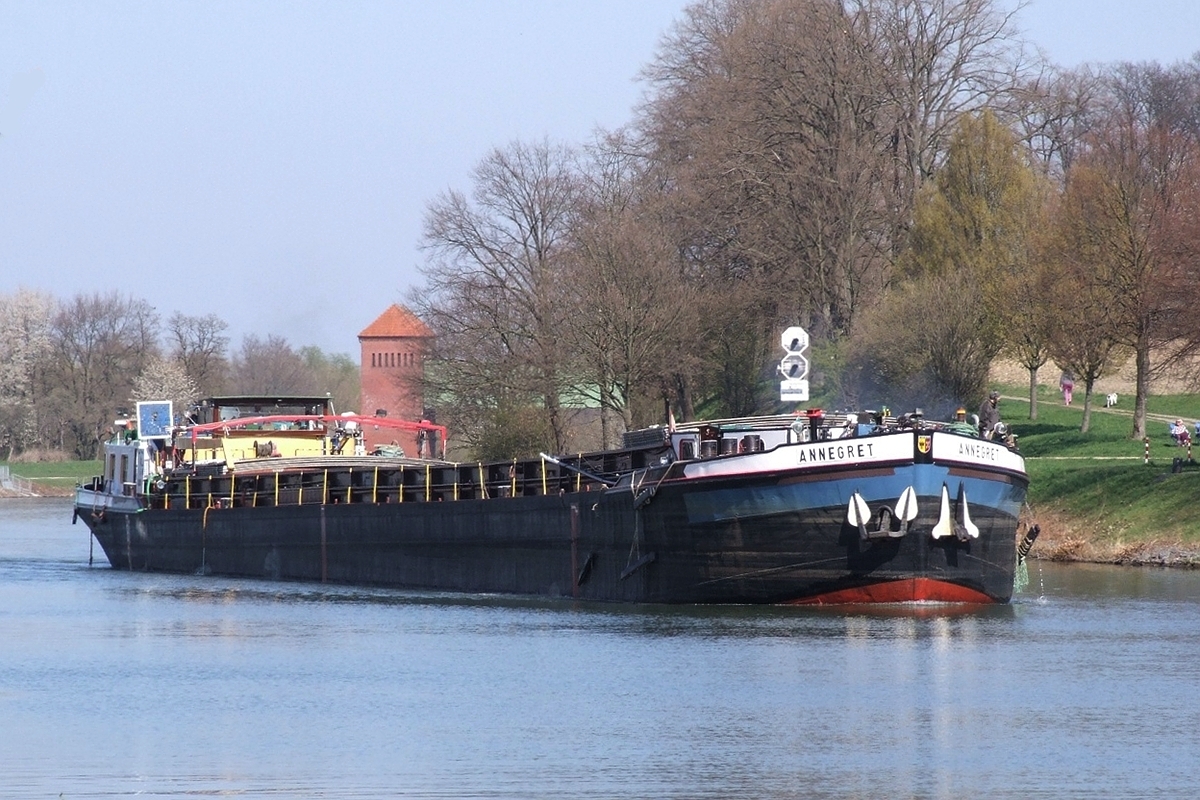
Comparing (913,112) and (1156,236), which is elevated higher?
(913,112)

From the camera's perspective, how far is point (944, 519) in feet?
84.7

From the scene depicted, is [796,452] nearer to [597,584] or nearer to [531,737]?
[597,584]

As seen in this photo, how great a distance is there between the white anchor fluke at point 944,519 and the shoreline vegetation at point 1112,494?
6992mm

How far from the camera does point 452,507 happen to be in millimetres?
33156

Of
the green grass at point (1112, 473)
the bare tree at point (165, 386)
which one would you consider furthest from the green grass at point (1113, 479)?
the bare tree at point (165, 386)

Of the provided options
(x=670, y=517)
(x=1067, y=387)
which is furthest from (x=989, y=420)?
(x=1067, y=387)

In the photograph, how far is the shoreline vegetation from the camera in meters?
36.3

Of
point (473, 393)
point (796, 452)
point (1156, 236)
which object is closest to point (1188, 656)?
point (796, 452)

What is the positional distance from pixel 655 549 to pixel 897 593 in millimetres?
3786

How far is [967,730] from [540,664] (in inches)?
246

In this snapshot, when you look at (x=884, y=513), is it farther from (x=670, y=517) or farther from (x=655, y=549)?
(x=655, y=549)

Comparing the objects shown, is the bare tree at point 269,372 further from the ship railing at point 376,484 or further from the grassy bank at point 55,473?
the ship railing at point 376,484

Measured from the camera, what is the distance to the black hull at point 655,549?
26.0 metres

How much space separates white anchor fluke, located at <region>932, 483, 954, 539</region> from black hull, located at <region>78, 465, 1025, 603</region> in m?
0.13
